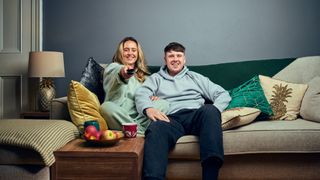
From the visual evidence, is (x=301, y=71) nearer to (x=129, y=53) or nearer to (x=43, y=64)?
(x=129, y=53)

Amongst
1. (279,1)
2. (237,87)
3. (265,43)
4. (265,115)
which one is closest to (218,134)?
(265,115)

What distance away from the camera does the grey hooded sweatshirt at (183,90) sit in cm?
216

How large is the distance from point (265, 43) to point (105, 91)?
148cm

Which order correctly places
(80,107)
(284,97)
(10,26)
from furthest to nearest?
(10,26) → (284,97) → (80,107)

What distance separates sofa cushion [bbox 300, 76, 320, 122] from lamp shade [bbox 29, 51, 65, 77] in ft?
6.08

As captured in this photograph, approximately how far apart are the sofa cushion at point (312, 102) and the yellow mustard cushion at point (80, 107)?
1268 millimetres

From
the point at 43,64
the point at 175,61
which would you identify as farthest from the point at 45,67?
the point at 175,61

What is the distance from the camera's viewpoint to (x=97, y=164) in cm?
151

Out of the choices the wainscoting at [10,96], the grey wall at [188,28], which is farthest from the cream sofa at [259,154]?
the wainscoting at [10,96]

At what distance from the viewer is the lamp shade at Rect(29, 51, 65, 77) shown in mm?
2605

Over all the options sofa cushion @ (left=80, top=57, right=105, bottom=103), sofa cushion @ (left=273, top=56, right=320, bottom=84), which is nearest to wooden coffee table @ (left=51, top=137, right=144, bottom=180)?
sofa cushion @ (left=80, top=57, right=105, bottom=103)

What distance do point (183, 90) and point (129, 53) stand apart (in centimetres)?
55

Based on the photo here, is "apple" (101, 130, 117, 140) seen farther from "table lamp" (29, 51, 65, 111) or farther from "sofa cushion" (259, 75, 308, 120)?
"table lamp" (29, 51, 65, 111)

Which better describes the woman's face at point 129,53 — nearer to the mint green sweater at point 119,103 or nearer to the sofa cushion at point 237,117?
the mint green sweater at point 119,103
